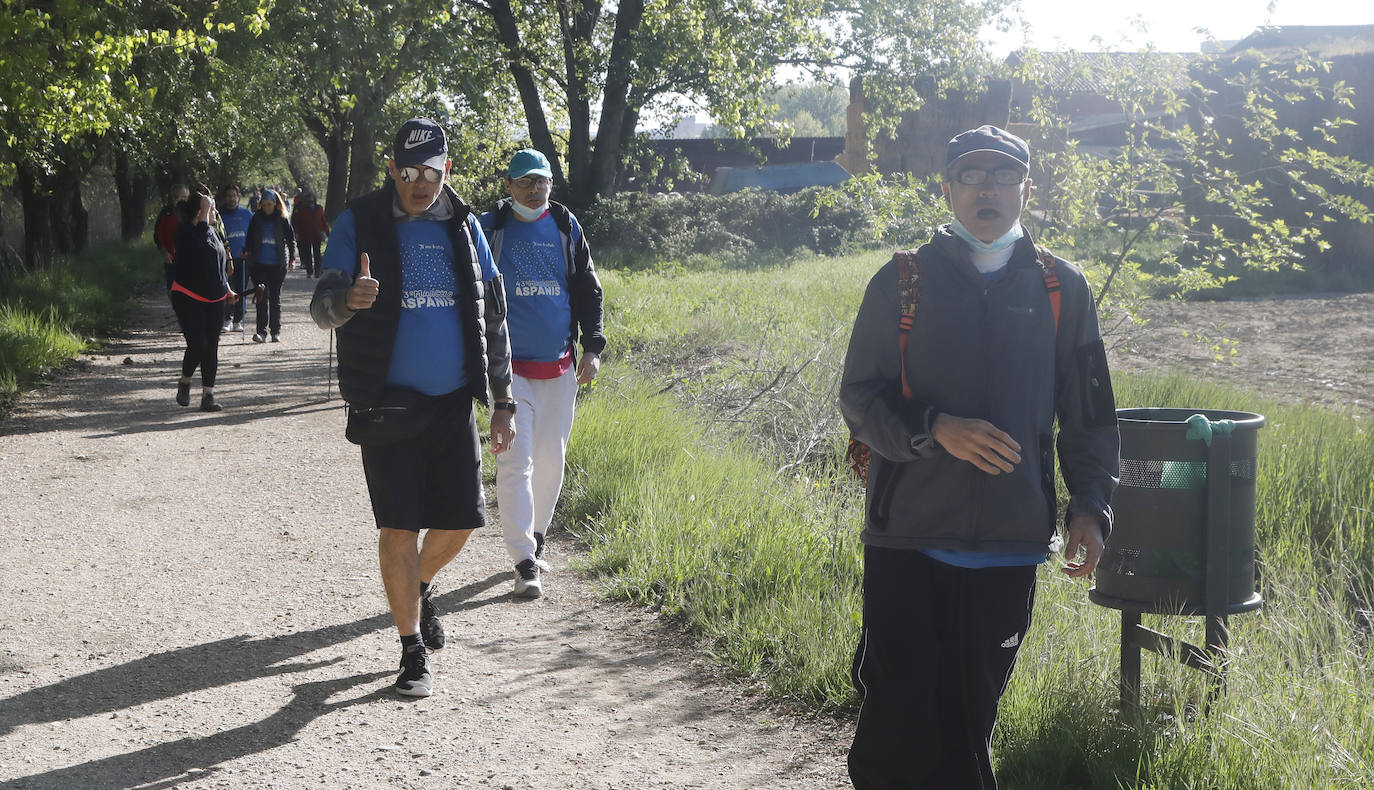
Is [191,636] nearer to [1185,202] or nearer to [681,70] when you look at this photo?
[1185,202]

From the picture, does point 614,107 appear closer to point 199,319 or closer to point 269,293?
point 269,293

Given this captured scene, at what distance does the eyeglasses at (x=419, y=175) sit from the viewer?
4531mm

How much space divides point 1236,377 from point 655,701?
470 inches

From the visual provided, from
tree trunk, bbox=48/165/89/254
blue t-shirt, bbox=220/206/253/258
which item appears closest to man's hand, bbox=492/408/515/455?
blue t-shirt, bbox=220/206/253/258

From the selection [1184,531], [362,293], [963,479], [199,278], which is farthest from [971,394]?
[199,278]

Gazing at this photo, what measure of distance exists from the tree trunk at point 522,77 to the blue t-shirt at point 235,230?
30.8 feet

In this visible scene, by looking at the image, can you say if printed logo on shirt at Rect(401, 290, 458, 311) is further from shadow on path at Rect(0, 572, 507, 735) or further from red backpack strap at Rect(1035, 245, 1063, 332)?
red backpack strap at Rect(1035, 245, 1063, 332)

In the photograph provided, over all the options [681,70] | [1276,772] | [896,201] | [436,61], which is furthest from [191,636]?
[681,70]

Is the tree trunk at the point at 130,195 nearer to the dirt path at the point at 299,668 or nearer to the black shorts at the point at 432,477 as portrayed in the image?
the dirt path at the point at 299,668

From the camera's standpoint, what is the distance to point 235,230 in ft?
50.0

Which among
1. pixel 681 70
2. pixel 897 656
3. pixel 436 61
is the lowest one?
pixel 897 656

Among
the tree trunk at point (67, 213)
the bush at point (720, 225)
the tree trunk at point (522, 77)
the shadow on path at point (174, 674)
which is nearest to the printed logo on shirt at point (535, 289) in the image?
the shadow on path at point (174, 674)

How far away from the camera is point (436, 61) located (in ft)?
53.3

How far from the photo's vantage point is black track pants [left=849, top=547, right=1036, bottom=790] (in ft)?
9.84
